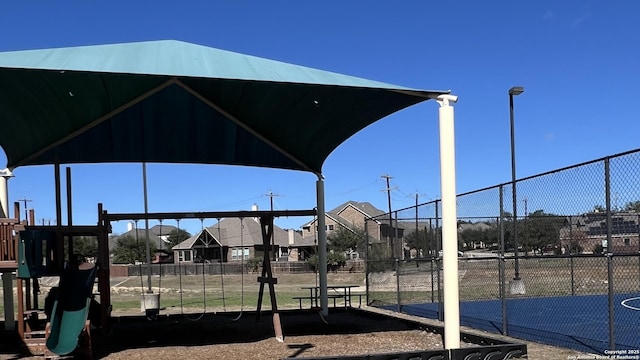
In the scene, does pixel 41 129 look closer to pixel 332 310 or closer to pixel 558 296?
pixel 332 310

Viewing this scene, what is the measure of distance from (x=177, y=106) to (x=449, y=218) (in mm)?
6403

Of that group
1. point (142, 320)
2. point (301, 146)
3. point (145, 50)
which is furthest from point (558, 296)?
point (145, 50)

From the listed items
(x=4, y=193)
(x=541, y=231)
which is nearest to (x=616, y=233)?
(x=541, y=231)

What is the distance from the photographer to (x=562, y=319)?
13.6 m

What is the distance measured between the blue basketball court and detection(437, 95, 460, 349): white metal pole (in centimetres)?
173

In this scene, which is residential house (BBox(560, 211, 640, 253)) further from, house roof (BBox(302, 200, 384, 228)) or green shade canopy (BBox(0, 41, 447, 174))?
house roof (BBox(302, 200, 384, 228))

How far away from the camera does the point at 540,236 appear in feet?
45.4

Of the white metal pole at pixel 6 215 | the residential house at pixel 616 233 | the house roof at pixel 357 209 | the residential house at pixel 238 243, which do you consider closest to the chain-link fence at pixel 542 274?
the residential house at pixel 616 233

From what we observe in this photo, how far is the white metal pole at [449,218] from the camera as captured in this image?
30.8ft

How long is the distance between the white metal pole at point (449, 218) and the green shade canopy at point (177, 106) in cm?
48

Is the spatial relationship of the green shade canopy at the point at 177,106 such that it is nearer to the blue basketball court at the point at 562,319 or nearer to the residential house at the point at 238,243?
the blue basketball court at the point at 562,319

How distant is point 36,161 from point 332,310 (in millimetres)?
8446

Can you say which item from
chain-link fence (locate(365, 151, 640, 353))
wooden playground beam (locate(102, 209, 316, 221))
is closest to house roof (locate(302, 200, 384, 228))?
chain-link fence (locate(365, 151, 640, 353))

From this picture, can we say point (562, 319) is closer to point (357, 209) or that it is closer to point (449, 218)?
point (449, 218)
